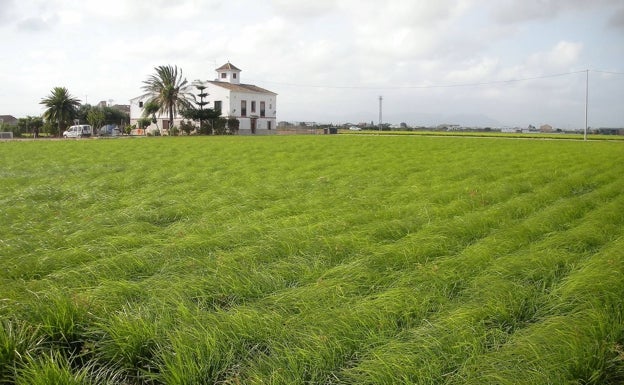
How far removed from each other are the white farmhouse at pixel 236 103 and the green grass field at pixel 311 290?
2216 inches

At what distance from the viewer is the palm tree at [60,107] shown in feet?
189

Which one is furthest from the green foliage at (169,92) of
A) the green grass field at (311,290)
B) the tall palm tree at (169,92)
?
the green grass field at (311,290)

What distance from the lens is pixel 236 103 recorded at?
64188 millimetres

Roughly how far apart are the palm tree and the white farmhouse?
8417 millimetres

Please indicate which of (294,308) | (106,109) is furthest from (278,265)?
(106,109)

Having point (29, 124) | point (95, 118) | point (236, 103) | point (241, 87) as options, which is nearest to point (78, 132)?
point (95, 118)

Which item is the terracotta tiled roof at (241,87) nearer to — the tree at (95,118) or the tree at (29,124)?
the tree at (95,118)

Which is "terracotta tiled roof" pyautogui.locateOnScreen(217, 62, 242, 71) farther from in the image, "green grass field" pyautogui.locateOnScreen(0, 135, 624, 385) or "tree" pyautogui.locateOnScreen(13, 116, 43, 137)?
"green grass field" pyautogui.locateOnScreen(0, 135, 624, 385)

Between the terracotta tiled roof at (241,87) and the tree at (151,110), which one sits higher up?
the terracotta tiled roof at (241,87)

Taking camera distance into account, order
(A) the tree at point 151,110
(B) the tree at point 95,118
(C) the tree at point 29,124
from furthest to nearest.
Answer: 1. (B) the tree at point 95,118
2. (A) the tree at point 151,110
3. (C) the tree at point 29,124

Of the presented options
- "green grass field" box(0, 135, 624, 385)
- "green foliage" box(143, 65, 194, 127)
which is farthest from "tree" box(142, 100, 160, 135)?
"green grass field" box(0, 135, 624, 385)

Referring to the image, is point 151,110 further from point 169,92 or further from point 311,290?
point 311,290

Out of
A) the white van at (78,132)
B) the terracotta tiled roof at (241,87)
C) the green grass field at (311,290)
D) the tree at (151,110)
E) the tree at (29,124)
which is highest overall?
the terracotta tiled roof at (241,87)

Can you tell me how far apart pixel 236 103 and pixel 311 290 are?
62.1 meters
